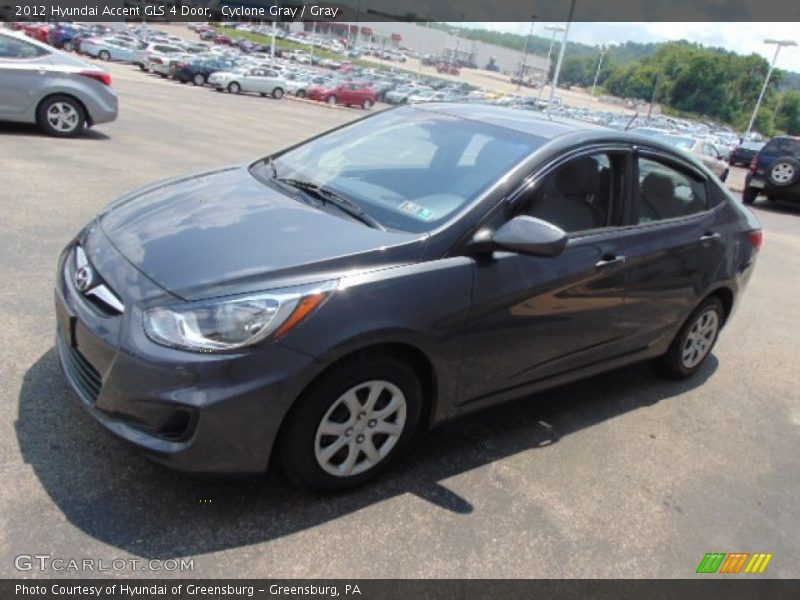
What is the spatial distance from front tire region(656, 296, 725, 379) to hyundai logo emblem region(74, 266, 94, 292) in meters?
3.54

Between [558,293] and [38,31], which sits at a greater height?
[558,293]

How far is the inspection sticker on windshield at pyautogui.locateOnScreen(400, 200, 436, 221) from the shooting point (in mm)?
2980

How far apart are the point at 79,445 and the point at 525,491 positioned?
80.4 inches

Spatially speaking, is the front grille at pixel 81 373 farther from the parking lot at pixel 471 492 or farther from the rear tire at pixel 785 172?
the rear tire at pixel 785 172

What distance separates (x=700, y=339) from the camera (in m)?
4.54

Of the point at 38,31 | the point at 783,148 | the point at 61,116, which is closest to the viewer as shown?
the point at 61,116

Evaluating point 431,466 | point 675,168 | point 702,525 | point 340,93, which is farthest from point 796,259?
point 340,93

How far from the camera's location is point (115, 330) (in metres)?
2.46

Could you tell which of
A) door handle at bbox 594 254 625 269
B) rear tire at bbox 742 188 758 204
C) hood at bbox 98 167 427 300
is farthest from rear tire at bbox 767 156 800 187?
hood at bbox 98 167 427 300

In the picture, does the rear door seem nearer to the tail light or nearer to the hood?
the hood

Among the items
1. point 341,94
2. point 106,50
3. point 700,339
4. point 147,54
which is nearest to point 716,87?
point 341,94

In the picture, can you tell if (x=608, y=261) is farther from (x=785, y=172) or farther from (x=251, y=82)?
(x=251, y=82)

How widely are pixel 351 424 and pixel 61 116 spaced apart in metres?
9.31

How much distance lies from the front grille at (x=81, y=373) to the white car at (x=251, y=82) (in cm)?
3127
